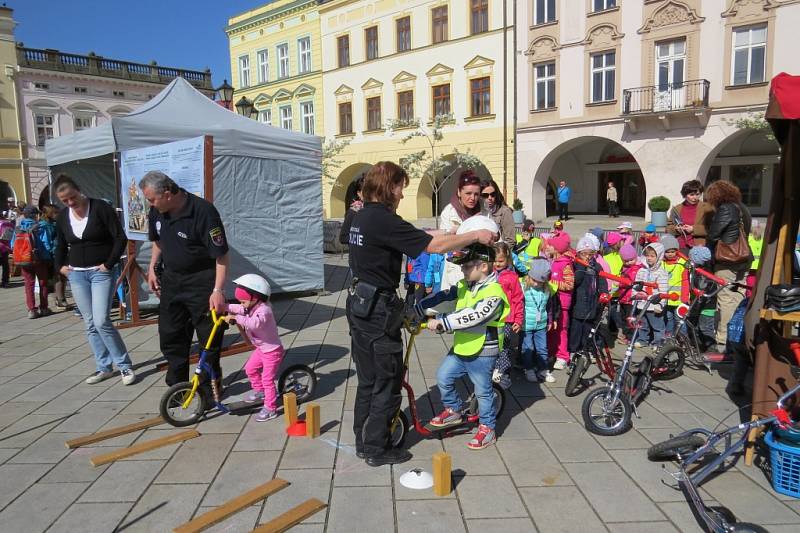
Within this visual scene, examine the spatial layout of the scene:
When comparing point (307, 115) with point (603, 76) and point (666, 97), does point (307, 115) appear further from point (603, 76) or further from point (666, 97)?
point (666, 97)

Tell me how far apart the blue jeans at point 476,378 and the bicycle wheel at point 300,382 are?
1419mm

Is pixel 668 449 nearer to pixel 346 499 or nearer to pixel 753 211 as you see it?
pixel 346 499

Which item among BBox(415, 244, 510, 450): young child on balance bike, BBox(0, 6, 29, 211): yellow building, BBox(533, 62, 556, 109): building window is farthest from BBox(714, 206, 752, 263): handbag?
BBox(0, 6, 29, 211): yellow building

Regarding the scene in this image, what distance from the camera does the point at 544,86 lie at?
24.5 meters

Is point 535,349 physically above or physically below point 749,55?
below

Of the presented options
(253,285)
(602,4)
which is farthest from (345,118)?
(253,285)

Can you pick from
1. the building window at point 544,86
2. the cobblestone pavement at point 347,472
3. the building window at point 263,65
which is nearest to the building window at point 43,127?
the building window at point 263,65

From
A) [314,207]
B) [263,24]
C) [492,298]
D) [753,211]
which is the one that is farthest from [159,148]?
[263,24]

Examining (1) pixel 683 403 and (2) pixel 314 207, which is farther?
(2) pixel 314 207

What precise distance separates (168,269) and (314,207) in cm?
591

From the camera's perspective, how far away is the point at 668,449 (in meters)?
3.63

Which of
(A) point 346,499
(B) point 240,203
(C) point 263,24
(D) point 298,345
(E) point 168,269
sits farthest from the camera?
(C) point 263,24

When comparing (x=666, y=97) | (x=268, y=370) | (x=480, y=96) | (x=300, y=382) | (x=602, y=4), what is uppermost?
(x=602, y=4)

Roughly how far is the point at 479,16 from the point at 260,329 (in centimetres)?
2438
